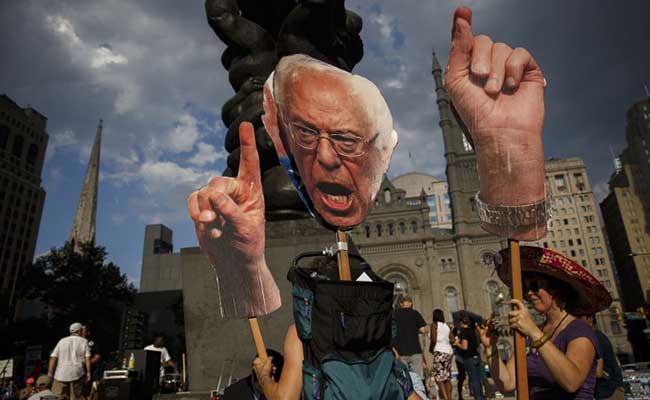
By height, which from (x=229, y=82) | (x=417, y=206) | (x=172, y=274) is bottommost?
(x=229, y=82)

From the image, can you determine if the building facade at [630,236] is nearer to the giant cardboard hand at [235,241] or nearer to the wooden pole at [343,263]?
the giant cardboard hand at [235,241]

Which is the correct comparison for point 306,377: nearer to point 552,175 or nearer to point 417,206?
point 417,206

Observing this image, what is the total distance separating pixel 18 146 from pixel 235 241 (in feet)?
255

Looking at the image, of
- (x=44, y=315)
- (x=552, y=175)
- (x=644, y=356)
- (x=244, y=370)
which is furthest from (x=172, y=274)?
(x=552, y=175)

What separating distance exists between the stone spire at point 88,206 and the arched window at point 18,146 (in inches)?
843

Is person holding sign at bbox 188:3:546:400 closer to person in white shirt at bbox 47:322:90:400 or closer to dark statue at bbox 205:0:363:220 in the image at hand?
dark statue at bbox 205:0:363:220

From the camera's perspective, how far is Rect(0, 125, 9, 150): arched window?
6126 cm

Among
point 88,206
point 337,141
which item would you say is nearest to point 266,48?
point 337,141

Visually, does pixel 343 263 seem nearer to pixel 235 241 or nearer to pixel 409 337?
pixel 235 241

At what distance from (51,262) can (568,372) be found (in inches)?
1138

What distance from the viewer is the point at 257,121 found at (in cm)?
509

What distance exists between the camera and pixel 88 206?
8638cm

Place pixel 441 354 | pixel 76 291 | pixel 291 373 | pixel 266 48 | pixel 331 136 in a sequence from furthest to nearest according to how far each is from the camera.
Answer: pixel 76 291 → pixel 441 354 → pixel 266 48 → pixel 331 136 → pixel 291 373

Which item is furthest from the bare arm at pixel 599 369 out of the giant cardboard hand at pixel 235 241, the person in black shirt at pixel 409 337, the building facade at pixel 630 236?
the building facade at pixel 630 236
